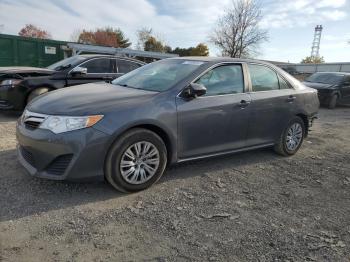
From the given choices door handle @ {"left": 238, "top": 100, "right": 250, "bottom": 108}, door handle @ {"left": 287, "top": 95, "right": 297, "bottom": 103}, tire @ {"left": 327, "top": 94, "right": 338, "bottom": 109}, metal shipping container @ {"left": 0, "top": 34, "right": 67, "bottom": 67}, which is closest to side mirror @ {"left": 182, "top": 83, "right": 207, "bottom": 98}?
door handle @ {"left": 238, "top": 100, "right": 250, "bottom": 108}

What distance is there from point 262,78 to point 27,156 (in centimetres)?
356

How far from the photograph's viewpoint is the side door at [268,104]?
17.9 ft

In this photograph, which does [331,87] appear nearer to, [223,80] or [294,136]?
[294,136]

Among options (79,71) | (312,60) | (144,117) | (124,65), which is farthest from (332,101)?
(312,60)

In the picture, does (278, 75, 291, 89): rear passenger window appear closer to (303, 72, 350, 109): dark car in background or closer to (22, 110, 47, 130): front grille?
(22, 110, 47, 130): front grille

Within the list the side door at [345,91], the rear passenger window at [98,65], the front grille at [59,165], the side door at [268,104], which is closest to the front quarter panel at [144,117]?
the front grille at [59,165]

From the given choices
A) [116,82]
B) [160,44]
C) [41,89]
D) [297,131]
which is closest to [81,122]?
[116,82]

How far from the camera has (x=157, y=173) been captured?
4445 mm

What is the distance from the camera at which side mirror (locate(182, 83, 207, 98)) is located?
4551 millimetres

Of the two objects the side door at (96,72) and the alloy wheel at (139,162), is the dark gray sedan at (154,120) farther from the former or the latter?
the side door at (96,72)

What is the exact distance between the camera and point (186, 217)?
3.82 metres

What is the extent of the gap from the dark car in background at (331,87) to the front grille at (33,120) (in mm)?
12291

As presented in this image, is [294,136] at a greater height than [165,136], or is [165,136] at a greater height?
[165,136]

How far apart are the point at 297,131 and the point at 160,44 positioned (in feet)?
171
